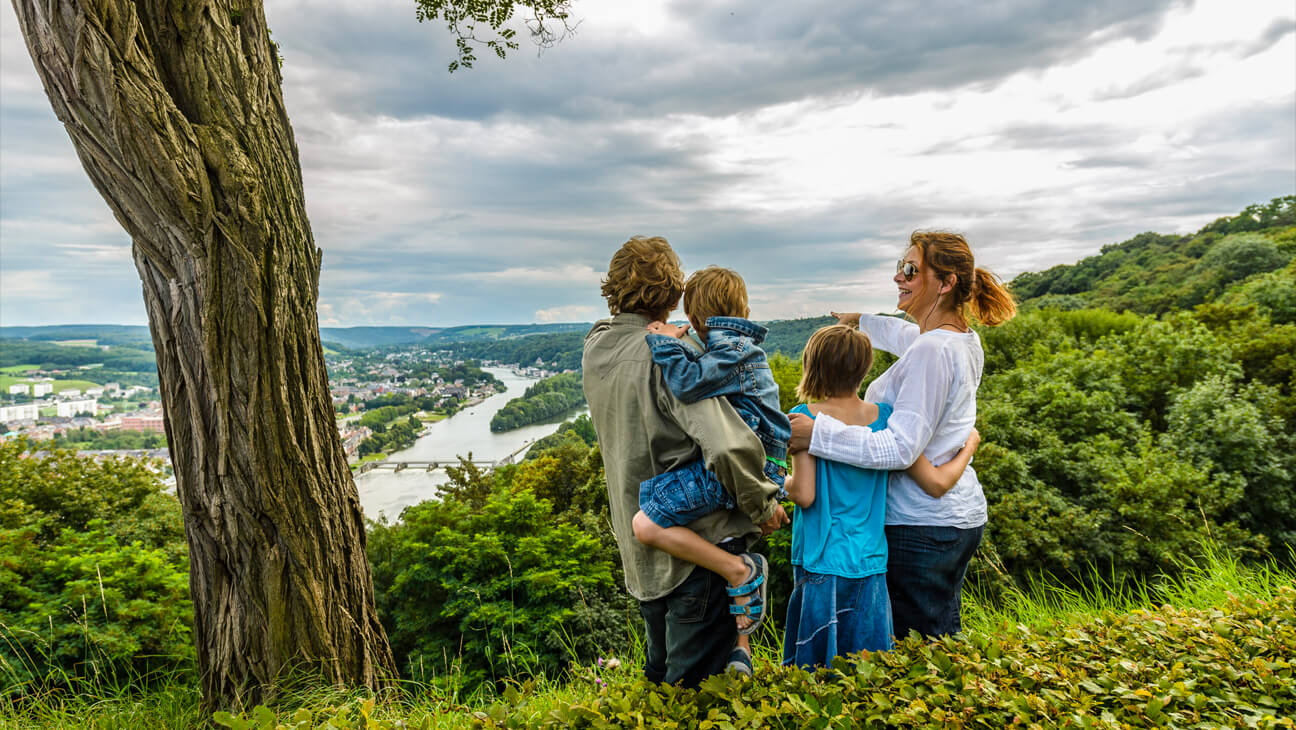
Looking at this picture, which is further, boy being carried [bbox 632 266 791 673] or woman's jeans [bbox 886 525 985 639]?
woman's jeans [bbox 886 525 985 639]

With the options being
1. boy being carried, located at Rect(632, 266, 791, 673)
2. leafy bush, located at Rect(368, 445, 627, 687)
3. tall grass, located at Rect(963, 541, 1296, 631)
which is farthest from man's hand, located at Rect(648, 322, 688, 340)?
leafy bush, located at Rect(368, 445, 627, 687)

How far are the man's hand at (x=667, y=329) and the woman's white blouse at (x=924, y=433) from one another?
21.7 inches

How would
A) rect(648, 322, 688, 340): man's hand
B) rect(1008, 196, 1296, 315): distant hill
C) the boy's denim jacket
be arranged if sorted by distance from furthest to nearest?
rect(1008, 196, 1296, 315): distant hill → rect(648, 322, 688, 340): man's hand → the boy's denim jacket

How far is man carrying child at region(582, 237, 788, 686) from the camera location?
170 cm

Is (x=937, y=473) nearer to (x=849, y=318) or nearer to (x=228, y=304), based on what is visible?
(x=849, y=318)

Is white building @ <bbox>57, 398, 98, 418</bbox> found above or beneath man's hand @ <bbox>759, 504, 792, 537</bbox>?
beneath

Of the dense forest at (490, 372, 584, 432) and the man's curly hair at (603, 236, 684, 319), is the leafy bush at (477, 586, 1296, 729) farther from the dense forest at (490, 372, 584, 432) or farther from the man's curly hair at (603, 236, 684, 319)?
the dense forest at (490, 372, 584, 432)

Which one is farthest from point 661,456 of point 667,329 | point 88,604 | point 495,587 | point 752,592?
point 495,587

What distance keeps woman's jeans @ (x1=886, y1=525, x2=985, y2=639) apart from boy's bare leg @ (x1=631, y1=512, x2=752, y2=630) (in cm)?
57

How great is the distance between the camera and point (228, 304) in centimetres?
244

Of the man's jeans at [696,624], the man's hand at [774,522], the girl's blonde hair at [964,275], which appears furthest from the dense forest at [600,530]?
the girl's blonde hair at [964,275]

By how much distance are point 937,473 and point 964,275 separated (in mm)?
646

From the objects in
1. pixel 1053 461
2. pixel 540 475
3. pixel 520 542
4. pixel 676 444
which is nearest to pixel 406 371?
pixel 540 475

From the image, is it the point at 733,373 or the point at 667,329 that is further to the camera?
the point at 667,329
